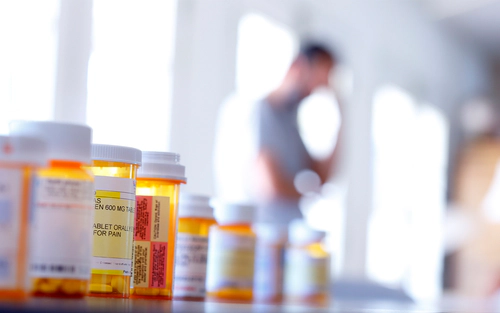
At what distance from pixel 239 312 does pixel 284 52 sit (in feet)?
12.0

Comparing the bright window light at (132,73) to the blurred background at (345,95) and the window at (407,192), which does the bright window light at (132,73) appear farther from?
the window at (407,192)

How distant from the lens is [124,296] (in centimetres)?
78

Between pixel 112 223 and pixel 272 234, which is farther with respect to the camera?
pixel 272 234

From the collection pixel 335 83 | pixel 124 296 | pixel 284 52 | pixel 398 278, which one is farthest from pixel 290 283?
pixel 398 278

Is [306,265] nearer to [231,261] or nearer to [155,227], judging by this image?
[231,261]

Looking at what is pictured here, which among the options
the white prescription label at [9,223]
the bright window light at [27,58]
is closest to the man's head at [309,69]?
the bright window light at [27,58]

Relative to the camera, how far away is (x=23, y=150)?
542 millimetres

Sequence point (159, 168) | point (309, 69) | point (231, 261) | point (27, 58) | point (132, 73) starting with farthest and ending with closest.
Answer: point (309, 69) < point (132, 73) < point (27, 58) < point (231, 261) < point (159, 168)

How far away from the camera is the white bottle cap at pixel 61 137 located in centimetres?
63

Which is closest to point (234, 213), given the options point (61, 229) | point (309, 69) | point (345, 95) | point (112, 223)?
point (112, 223)

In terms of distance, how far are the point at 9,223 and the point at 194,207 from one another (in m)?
0.51

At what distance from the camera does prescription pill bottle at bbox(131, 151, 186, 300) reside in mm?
858

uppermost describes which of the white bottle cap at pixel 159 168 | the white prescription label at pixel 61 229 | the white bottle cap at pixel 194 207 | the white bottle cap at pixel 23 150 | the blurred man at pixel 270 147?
the blurred man at pixel 270 147

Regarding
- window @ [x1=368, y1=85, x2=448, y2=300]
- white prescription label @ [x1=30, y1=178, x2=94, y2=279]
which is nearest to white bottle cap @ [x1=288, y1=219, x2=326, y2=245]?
white prescription label @ [x1=30, y1=178, x2=94, y2=279]
